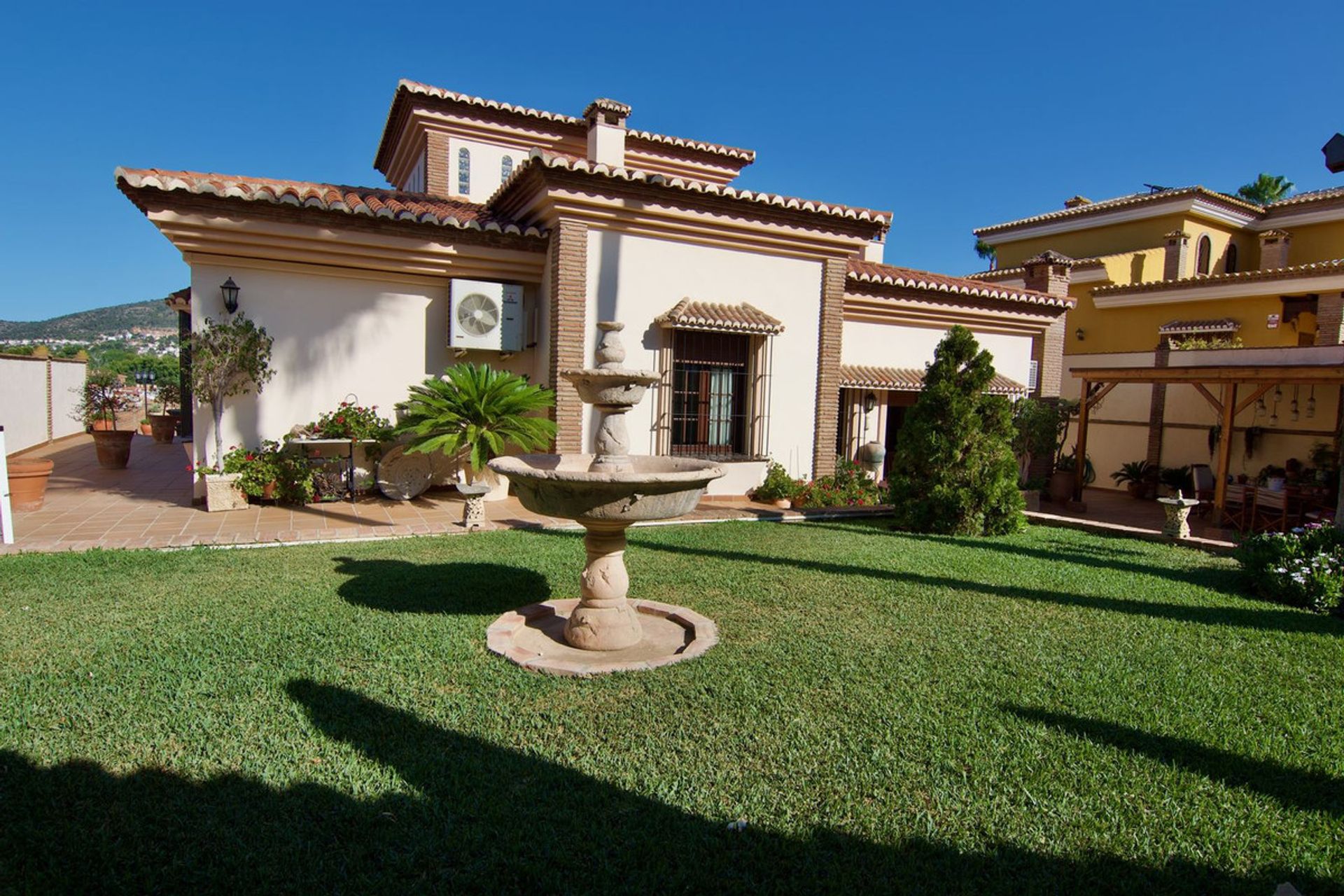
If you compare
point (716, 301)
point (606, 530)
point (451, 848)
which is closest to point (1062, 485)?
point (716, 301)

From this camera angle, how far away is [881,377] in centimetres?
1267

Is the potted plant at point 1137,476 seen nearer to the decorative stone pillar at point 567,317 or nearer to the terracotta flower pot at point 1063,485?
the terracotta flower pot at point 1063,485

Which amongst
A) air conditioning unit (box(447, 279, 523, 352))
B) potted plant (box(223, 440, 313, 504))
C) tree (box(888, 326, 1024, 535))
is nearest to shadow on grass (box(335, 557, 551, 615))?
potted plant (box(223, 440, 313, 504))

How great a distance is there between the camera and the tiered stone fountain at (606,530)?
4281 millimetres

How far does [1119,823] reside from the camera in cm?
295

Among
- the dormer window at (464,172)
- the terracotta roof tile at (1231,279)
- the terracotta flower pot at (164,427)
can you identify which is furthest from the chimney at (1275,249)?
the terracotta flower pot at (164,427)

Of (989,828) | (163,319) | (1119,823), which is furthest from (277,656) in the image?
(163,319)

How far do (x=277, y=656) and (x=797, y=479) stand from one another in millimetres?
8312

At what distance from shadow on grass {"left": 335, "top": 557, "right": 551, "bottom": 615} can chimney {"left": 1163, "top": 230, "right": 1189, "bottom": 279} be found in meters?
22.1

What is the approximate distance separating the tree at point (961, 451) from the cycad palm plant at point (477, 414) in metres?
4.84

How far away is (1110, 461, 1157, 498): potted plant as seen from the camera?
16362 millimetres

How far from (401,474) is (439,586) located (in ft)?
14.0

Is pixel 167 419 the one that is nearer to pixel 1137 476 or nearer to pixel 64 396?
pixel 64 396

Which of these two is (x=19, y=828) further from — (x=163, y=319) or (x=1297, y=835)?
(x=163, y=319)
